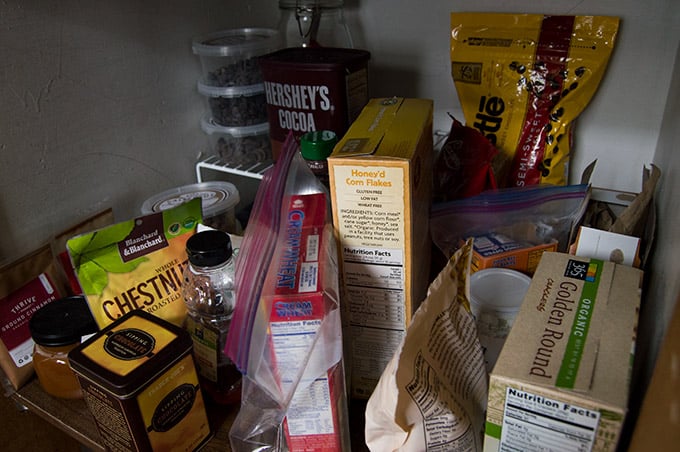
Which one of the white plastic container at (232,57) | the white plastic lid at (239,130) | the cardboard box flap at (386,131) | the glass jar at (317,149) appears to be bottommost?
the white plastic lid at (239,130)

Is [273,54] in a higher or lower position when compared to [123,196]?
higher

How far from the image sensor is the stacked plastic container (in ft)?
2.86

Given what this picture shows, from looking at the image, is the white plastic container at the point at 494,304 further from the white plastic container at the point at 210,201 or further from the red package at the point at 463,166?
the white plastic container at the point at 210,201

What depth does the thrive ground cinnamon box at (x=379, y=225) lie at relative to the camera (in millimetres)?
521

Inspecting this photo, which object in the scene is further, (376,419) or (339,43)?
(339,43)

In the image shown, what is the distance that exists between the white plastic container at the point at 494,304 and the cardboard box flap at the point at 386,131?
0.63ft

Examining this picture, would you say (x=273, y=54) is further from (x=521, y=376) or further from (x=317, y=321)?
(x=521, y=376)

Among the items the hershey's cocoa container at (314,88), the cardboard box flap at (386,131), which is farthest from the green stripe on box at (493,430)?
the hershey's cocoa container at (314,88)

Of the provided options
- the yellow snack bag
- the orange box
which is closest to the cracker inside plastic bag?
the orange box

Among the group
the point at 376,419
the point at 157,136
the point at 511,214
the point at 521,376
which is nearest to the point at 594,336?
the point at 521,376

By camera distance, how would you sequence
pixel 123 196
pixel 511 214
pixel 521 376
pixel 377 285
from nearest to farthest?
pixel 521 376, pixel 377 285, pixel 511 214, pixel 123 196

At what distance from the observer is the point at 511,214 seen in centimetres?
75

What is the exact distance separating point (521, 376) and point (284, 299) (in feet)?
0.69

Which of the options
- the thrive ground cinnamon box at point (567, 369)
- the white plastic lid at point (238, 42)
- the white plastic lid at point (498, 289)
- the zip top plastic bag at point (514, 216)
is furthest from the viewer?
the white plastic lid at point (238, 42)
